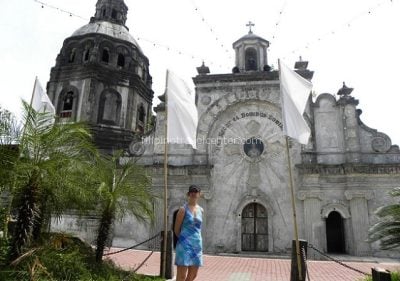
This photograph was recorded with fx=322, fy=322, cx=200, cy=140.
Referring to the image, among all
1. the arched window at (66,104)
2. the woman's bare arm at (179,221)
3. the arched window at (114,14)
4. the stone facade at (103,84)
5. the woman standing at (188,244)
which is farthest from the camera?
the arched window at (114,14)

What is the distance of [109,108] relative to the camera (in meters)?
23.0

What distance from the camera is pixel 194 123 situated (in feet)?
29.9

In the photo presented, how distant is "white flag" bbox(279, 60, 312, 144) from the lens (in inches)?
317

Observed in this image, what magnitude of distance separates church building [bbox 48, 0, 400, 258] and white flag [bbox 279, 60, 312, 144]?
27.0ft

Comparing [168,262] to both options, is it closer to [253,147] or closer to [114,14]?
[253,147]

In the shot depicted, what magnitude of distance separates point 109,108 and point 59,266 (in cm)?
1712

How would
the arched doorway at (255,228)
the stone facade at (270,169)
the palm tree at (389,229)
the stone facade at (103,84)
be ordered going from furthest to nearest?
the stone facade at (103,84), the arched doorway at (255,228), the stone facade at (270,169), the palm tree at (389,229)

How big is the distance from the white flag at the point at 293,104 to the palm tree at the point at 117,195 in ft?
14.7

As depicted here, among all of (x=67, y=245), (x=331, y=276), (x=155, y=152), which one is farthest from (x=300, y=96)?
(x=155, y=152)

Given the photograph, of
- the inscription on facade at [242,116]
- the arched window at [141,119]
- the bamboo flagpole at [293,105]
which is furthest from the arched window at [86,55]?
the bamboo flagpole at [293,105]

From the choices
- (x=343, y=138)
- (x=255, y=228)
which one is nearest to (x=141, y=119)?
(x=255, y=228)

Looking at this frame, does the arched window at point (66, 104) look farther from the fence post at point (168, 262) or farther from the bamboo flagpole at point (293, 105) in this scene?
the bamboo flagpole at point (293, 105)

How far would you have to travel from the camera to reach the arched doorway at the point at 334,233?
16078 mm

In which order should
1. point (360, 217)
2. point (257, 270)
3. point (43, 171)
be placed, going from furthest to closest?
point (360, 217), point (257, 270), point (43, 171)
